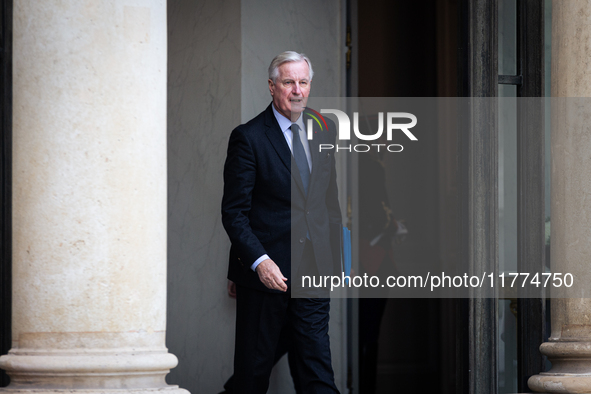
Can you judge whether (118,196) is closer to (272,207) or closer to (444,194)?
(272,207)

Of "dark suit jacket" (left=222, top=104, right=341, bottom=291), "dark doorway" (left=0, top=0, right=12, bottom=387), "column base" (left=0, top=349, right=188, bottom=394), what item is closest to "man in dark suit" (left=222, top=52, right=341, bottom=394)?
"dark suit jacket" (left=222, top=104, right=341, bottom=291)

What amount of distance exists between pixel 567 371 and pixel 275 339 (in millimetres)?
1510

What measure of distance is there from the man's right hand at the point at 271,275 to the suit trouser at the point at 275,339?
7.4 inches

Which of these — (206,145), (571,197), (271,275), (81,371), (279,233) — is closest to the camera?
(81,371)

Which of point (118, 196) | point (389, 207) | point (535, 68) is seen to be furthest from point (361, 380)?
point (118, 196)

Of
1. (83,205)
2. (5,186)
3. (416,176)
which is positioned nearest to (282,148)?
(83,205)

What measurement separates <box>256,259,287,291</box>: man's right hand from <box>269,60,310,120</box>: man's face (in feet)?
2.74

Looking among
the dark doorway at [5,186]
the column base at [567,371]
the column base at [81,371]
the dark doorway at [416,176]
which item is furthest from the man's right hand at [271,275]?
the dark doorway at [416,176]

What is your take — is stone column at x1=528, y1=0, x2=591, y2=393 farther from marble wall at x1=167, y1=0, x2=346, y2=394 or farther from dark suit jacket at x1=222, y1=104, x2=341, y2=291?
marble wall at x1=167, y1=0, x2=346, y2=394

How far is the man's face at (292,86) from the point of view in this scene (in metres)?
4.30

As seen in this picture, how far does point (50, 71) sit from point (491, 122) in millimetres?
2710

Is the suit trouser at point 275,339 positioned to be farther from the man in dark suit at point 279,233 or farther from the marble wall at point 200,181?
the marble wall at point 200,181

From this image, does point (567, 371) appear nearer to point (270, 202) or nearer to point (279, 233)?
point (279, 233)

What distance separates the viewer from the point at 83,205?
351 cm
